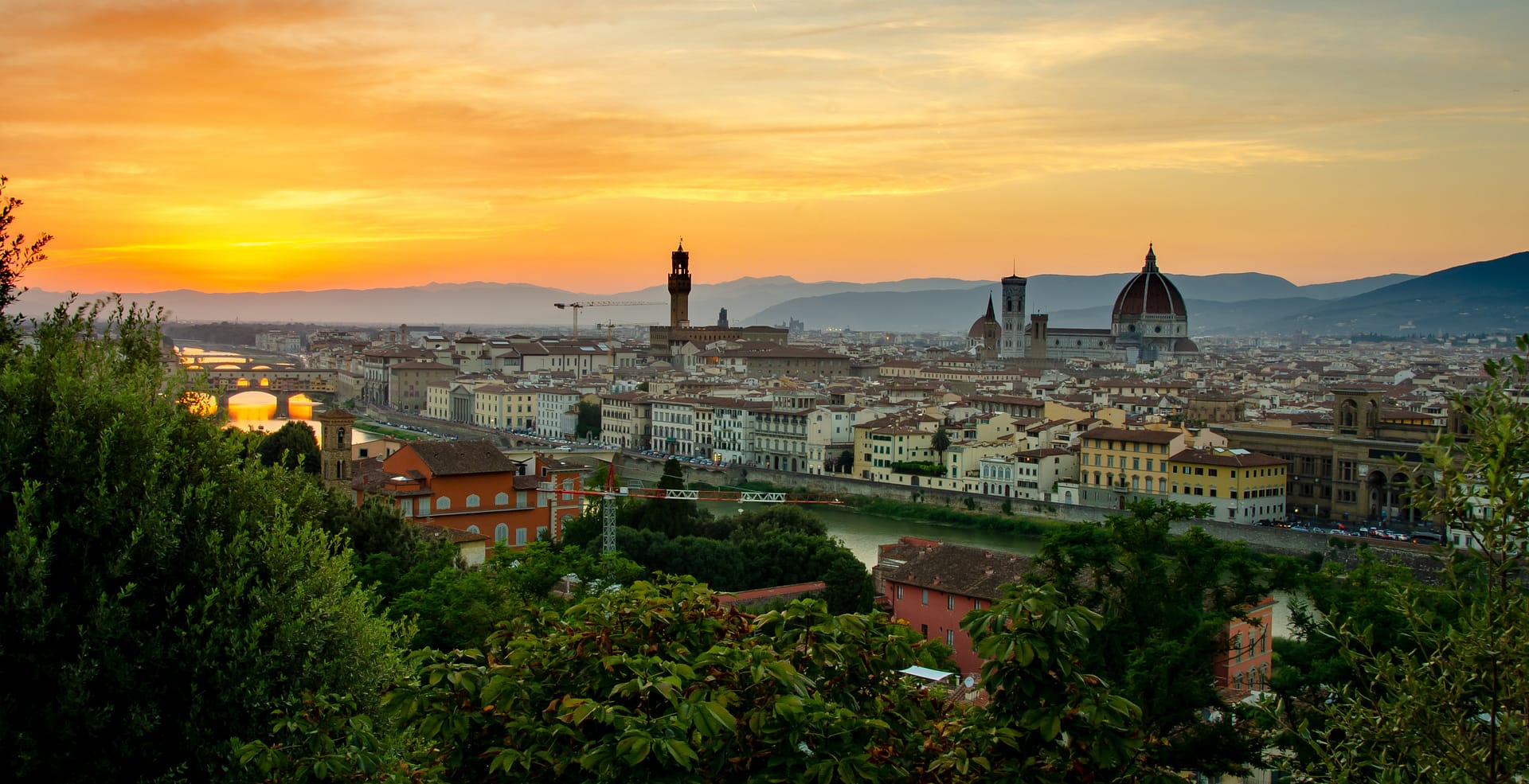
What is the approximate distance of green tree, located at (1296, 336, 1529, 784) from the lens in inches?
84.0

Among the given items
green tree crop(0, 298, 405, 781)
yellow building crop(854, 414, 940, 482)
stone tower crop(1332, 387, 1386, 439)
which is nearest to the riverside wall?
yellow building crop(854, 414, 940, 482)

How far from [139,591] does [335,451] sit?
1017 cm

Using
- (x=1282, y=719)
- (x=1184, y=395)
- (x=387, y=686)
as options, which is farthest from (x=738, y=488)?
(x=387, y=686)

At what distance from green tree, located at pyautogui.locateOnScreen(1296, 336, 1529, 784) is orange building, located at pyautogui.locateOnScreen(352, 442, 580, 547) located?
10913 mm

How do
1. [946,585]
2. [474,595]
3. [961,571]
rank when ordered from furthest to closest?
[961,571] < [946,585] < [474,595]

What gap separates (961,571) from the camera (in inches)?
428

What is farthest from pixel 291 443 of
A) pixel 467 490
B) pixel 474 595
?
pixel 474 595

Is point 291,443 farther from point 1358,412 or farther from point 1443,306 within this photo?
point 1443,306

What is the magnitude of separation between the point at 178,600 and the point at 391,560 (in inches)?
254

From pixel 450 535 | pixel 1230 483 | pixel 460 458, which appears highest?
pixel 460 458

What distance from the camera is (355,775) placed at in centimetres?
265

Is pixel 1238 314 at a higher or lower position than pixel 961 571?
higher

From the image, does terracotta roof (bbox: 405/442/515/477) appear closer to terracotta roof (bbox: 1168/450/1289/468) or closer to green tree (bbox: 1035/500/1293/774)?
green tree (bbox: 1035/500/1293/774)

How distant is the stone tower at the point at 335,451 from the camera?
1238 cm
